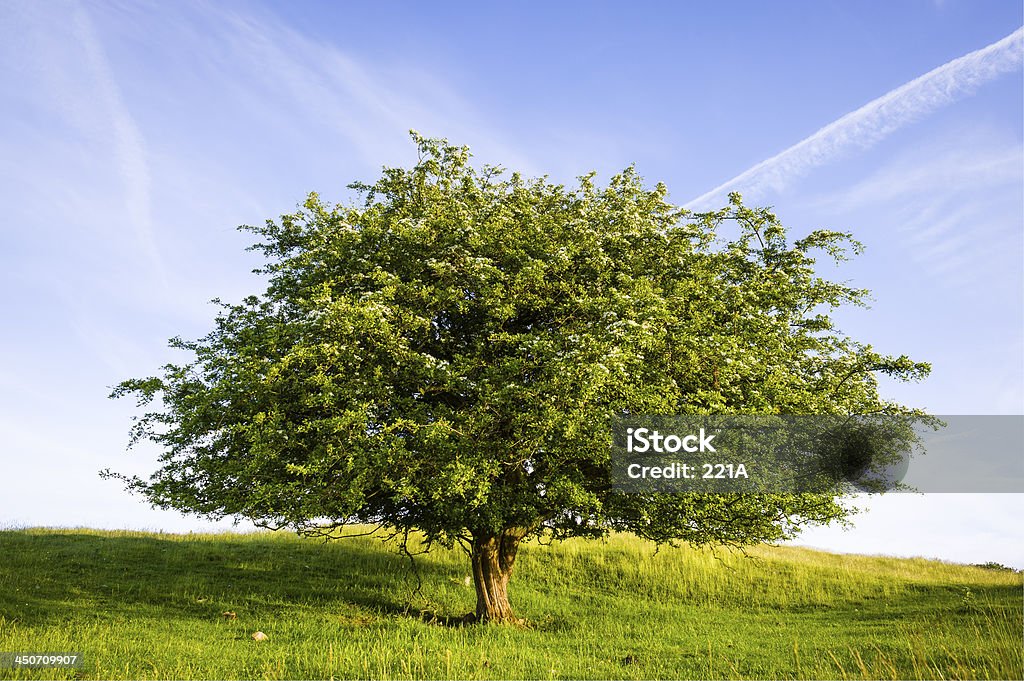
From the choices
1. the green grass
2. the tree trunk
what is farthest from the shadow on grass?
the tree trunk

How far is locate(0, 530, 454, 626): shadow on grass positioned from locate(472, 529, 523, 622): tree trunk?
3.85 metres

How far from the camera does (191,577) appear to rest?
102 ft

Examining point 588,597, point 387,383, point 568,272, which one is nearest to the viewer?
point 387,383

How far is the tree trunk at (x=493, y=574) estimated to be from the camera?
83.0 ft

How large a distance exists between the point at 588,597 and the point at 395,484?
53.0 ft

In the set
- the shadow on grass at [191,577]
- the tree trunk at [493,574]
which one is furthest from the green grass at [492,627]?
the tree trunk at [493,574]

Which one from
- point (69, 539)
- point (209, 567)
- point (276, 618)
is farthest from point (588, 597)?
point (69, 539)

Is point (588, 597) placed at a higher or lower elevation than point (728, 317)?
lower

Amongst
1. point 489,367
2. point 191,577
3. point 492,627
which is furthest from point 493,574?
point 191,577

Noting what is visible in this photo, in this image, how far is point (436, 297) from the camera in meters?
20.3

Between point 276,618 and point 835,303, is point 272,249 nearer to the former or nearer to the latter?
point 276,618

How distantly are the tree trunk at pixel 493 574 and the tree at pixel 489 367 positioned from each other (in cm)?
8

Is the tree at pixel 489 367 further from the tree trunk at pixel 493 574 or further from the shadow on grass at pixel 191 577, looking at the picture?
the shadow on grass at pixel 191 577

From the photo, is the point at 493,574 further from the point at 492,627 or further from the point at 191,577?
the point at 191,577
